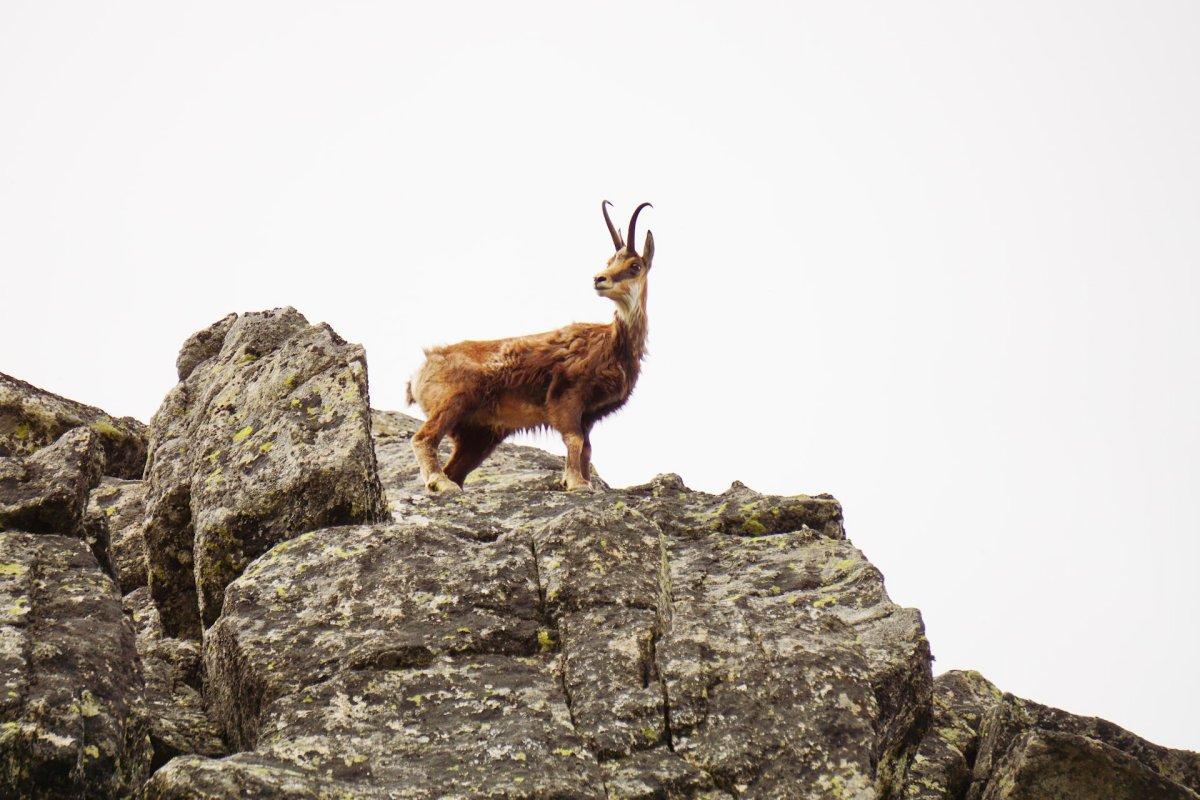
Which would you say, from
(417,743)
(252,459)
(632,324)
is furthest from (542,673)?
(632,324)

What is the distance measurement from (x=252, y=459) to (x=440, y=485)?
11.9ft

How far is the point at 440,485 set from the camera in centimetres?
1071

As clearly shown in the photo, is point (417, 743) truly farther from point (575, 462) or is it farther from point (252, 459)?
point (575, 462)

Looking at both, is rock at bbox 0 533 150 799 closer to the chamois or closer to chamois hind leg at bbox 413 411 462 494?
chamois hind leg at bbox 413 411 462 494

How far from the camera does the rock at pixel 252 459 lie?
677cm

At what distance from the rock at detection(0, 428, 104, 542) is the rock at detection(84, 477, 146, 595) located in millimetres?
1083

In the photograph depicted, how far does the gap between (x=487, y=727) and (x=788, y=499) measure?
3.96m

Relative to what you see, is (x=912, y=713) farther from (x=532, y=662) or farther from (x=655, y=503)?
(x=655, y=503)

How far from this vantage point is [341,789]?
4621 millimetres

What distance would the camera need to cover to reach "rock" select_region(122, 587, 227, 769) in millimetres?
5605

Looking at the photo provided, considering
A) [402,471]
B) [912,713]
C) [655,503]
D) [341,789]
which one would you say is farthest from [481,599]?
[402,471]

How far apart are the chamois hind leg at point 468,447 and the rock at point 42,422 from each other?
3.01m

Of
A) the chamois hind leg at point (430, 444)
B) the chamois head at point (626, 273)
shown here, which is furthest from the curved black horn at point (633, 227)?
the chamois hind leg at point (430, 444)

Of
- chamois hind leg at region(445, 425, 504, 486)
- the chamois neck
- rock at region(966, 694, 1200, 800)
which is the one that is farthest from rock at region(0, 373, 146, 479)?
rock at region(966, 694, 1200, 800)
